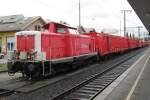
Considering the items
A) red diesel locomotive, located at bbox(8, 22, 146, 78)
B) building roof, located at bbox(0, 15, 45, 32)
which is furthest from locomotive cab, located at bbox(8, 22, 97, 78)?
building roof, located at bbox(0, 15, 45, 32)

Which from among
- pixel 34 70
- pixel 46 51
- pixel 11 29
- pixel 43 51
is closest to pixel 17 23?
pixel 11 29

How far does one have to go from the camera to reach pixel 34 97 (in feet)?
35.2

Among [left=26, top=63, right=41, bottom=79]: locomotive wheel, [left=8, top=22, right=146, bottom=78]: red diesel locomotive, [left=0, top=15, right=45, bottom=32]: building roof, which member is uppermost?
[left=0, top=15, right=45, bottom=32]: building roof

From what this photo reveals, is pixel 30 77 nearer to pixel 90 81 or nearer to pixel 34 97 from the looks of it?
pixel 90 81

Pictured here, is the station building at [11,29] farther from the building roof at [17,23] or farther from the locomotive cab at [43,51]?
the locomotive cab at [43,51]

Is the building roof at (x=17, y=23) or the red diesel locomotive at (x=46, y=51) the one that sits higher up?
the building roof at (x=17, y=23)

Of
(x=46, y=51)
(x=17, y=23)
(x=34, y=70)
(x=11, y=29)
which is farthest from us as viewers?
(x=17, y=23)

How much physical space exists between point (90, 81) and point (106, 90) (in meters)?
3.03

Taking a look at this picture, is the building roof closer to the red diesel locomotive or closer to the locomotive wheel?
the red diesel locomotive

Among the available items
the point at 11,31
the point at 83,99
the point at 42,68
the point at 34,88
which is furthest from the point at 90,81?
the point at 11,31

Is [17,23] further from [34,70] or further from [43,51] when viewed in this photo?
[34,70]

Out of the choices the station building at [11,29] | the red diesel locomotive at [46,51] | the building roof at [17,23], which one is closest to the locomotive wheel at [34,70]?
the red diesel locomotive at [46,51]

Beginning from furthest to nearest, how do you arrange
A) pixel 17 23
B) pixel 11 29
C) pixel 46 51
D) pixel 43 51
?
pixel 17 23, pixel 11 29, pixel 46 51, pixel 43 51

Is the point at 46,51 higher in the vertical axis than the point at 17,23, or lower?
lower
